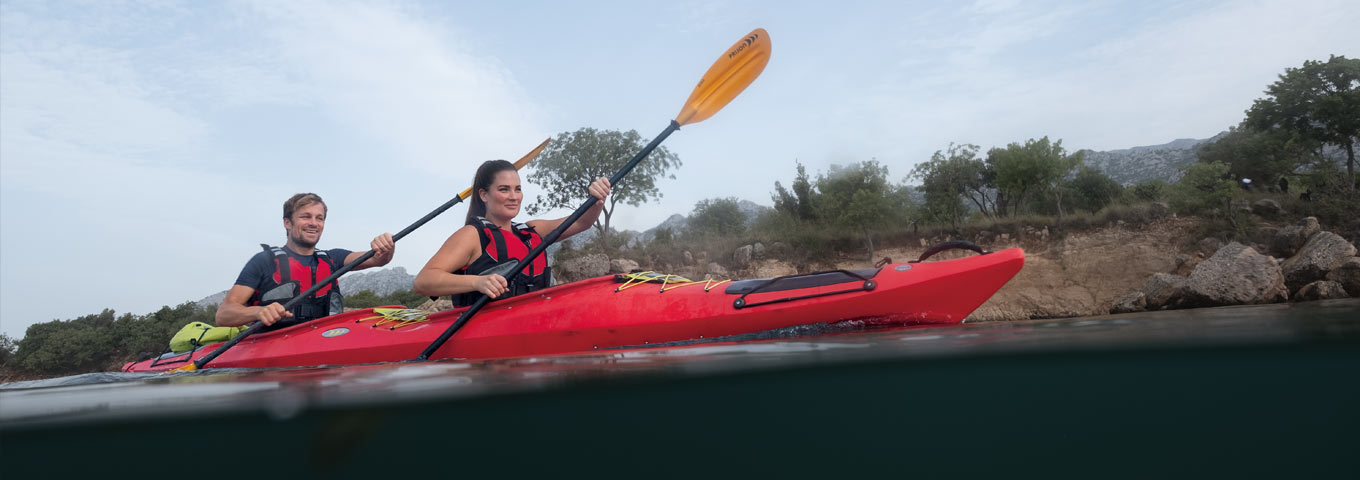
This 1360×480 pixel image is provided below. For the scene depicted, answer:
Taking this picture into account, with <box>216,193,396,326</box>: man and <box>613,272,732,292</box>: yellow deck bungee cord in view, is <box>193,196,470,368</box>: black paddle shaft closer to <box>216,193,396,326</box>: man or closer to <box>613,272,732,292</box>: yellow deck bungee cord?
<box>216,193,396,326</box>: man

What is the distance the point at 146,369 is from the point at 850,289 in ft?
23.1

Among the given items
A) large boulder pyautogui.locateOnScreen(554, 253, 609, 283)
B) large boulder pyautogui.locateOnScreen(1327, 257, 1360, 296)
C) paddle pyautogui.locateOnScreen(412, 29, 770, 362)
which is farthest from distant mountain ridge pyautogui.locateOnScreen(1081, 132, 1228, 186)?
paddle pyautogui.locateOnScreen(412, 29, 770, 362)

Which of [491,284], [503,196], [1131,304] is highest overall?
[503,196]

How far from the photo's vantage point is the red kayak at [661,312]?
4.09 m

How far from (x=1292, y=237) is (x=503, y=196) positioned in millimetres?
17265

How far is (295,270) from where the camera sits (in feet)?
20.2

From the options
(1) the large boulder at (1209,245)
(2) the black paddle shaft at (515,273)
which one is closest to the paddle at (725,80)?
(2) the black paddle shaft at (515,273)

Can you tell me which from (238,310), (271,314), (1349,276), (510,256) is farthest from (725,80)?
(1349,276)

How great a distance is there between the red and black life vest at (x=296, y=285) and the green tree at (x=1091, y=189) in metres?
23.1

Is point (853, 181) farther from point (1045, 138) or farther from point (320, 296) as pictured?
point (320, 296)

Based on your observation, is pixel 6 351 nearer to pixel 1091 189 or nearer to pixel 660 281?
pixel 660 281

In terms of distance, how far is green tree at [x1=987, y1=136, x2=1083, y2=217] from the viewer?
66.0 ft

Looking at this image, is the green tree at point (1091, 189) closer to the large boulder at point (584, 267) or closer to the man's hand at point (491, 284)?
the large boulder at point (584, 267)

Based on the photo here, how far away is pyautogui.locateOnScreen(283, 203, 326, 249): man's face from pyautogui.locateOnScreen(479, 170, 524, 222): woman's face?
2.26 metres
